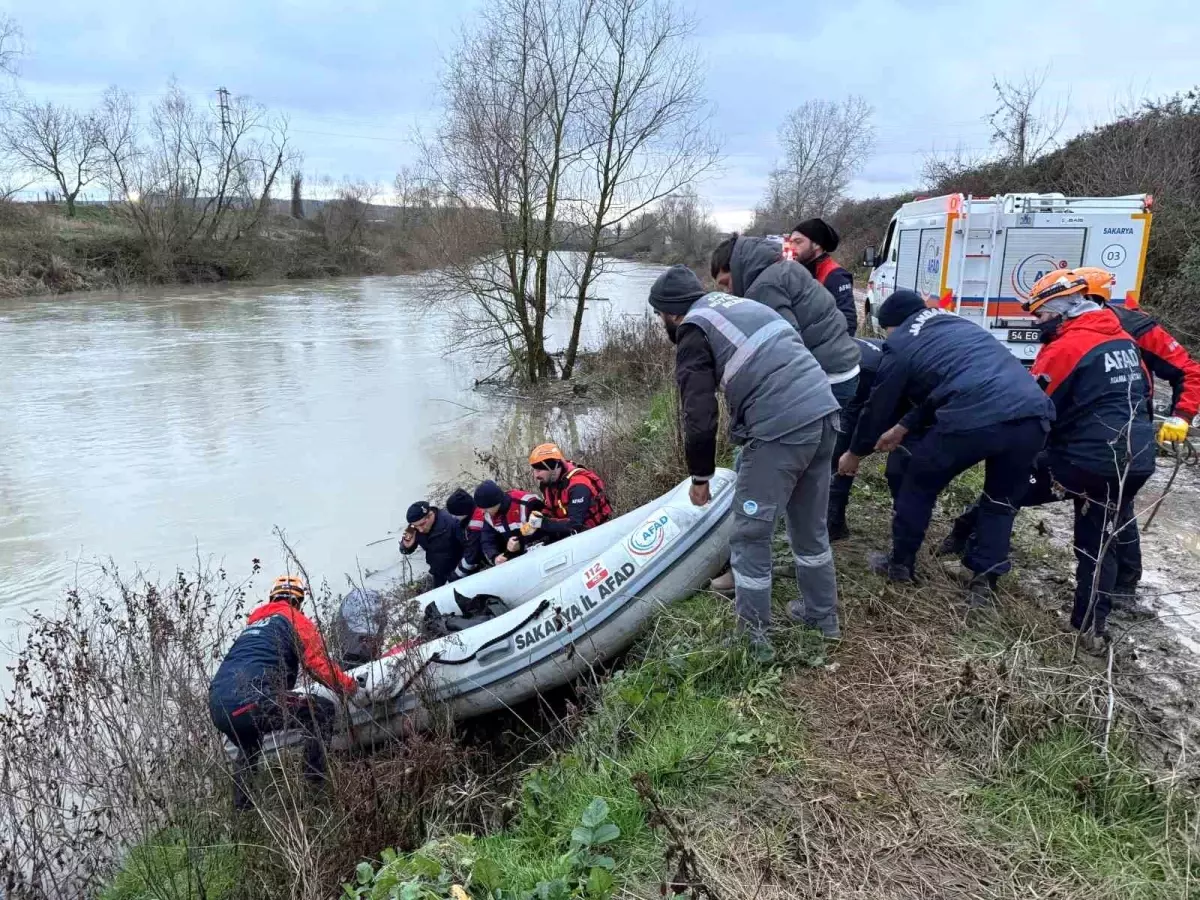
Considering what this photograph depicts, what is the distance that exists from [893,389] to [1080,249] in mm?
5750

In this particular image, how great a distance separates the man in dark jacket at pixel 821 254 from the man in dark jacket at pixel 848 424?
6.6 inches

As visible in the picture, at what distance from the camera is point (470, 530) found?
17.9 feet

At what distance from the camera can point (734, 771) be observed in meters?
2.49

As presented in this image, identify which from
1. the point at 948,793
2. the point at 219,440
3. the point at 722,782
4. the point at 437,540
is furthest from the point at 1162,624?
the point at 219,440

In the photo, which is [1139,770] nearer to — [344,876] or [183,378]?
[344,876]

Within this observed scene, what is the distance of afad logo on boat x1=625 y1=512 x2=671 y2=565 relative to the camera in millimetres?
3770

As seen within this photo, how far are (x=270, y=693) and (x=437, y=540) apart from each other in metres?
2.37

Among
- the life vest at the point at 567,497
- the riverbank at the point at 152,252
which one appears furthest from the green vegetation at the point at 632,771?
the riverbank at the point at 152,252

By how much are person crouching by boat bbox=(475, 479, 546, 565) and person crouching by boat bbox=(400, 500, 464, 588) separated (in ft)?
0.92

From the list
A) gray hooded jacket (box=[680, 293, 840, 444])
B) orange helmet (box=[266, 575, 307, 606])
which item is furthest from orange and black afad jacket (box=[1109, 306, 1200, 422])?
orange helmet (box=[266, 575, 307, 606])

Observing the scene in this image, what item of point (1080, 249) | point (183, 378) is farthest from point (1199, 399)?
point (183, 378)

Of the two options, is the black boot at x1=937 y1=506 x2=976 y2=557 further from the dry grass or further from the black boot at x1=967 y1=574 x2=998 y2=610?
the dry grass

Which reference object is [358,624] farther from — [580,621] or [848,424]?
[848,424]

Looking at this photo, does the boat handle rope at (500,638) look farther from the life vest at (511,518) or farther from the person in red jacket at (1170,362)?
the person in red jacket at (1170,362)
